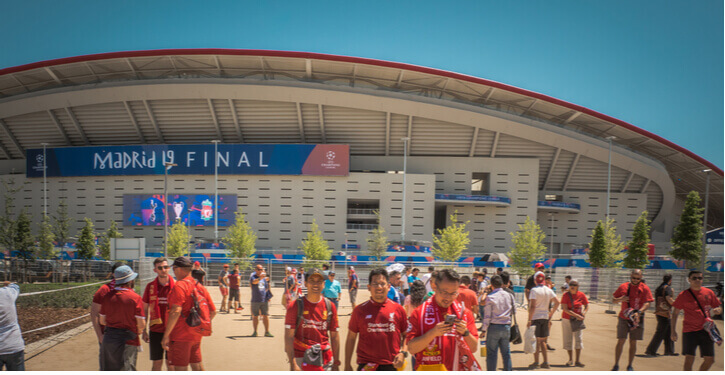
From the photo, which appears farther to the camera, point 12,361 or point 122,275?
point 122,275

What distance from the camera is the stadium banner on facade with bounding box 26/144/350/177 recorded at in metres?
41.1

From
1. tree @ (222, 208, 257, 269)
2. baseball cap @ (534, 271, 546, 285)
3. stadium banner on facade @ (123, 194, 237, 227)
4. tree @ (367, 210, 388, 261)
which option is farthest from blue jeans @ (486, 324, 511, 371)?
stadium banner on facade @ (123, 194, 237, 227)

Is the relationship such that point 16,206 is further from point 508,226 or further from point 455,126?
point 508,226

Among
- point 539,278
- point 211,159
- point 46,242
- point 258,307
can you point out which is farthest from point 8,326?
point 211,159

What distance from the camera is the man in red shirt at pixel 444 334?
3808mm

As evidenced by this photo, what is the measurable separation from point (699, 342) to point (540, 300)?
2.09 meters

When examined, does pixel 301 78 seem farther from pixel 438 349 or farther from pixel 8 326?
pixel 438 349

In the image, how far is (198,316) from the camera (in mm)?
5434

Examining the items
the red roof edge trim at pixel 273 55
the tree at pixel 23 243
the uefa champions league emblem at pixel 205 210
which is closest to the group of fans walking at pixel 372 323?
the tree at pixel 23 243

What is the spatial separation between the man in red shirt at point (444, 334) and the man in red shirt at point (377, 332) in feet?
1.73

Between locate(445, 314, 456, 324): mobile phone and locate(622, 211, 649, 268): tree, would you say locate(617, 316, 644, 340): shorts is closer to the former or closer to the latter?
locate(445, 314, 456, 324): mobile phone

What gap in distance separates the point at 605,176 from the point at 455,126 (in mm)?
15141

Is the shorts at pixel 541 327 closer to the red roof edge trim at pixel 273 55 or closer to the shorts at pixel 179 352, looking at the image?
the shorts at pixel 179 352

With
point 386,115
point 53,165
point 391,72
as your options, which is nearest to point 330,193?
point 386,115
